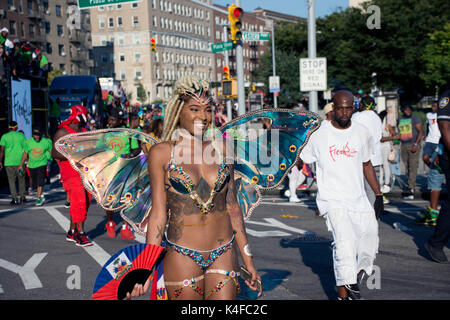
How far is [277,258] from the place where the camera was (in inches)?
297

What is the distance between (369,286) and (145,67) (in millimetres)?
106404

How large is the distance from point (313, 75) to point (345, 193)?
34.8 feet

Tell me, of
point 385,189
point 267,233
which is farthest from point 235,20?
point 267,233

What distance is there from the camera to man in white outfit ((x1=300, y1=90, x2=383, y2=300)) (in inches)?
210

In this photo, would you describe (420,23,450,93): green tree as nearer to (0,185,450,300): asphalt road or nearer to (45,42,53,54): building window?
(0,185,450,300): asphalt road

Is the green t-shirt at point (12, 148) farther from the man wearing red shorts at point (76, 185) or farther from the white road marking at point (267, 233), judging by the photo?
the white road marking at point (267, 233)

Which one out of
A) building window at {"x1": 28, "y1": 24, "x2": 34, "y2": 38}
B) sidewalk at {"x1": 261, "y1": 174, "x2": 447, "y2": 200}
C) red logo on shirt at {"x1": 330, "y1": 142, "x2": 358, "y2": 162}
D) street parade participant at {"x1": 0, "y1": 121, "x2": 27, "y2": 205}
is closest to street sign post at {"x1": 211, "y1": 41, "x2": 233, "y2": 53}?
sidewalk at {"x1": 261, "y1": 174, "x2": 447, "y2": 200}

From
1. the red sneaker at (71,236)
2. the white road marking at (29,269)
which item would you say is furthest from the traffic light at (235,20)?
the white road marking at (29,269)

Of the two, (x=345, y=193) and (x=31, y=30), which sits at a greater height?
(x=31, y=30)

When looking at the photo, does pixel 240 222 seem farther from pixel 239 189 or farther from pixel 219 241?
pixel 239 189

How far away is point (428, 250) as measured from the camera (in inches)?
282

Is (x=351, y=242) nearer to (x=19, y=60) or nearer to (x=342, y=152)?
(x=342, y=152)

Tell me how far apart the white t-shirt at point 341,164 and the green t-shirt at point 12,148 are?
34.0 feet
